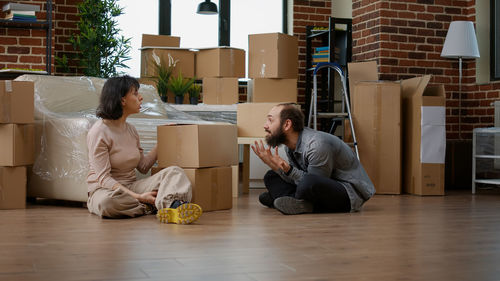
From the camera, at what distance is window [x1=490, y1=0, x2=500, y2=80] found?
577 cm

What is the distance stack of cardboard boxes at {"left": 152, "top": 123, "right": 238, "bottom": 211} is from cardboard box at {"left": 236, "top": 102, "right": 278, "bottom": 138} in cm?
102

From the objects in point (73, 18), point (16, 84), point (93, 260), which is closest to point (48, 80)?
point (16, 84)

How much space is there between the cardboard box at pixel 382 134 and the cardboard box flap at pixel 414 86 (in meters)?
0.15

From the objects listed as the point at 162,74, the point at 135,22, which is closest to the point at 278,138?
the point at 162,74

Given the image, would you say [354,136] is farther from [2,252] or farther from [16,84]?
[2,252]

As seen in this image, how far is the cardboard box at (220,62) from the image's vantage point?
19.3ft

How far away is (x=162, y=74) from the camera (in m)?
5.84

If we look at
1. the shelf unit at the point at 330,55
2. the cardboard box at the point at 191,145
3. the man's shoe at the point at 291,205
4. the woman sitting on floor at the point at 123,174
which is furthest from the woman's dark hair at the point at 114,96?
the shelf unit at the point at 330,55

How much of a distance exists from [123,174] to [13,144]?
729 mm

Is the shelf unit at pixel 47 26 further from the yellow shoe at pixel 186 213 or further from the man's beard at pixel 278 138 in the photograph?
the yellow shoe at pixel 186 213

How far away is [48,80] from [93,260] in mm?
2526

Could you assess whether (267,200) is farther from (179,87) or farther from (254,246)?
(179,87)

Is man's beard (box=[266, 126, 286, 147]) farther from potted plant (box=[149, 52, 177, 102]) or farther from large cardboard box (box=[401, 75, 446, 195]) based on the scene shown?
potted plant (box=[149, 52, 177, 102])

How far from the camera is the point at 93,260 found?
7.15 feet
